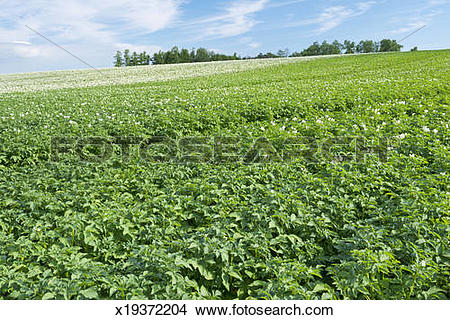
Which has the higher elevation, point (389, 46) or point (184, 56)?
point (389, 46)

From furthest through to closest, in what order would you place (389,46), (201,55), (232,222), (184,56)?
(389,46)
(201,55)
(184,56)
(232,222)

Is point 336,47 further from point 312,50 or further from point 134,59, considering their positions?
point 134,59

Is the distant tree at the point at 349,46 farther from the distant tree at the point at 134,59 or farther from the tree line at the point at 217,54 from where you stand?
the distant tree at the point at 134,59

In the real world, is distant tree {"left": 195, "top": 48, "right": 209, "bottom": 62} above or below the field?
above

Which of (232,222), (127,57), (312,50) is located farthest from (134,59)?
(232,222)

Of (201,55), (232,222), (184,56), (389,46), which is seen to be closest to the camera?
(232,222)

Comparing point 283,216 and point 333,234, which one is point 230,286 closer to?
point 283,216

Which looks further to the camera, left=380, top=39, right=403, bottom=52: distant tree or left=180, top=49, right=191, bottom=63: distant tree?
left=380, top=39, right=403, bottom=52: distant tree

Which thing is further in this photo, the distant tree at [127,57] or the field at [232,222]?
the distant tree at [127,57]

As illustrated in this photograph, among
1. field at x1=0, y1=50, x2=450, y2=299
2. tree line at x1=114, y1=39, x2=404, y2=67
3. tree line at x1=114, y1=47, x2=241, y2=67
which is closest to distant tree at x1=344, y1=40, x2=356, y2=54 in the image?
tree line at x1=114, y1=39, x2=404, y2=67

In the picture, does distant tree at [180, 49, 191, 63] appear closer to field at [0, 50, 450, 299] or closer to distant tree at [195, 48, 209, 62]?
distant tree at [195, 48, 209, 62]

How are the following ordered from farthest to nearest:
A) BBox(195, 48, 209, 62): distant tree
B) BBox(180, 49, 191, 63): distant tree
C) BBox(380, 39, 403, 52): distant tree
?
BBox(380, 39, 403, 52): distant tree
BBox(195, 48, 209, 62): distant tree
BBox(180, 49, 191, 63): distant tree

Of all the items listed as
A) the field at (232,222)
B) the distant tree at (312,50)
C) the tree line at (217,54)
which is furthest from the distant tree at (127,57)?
the field at (232,222)

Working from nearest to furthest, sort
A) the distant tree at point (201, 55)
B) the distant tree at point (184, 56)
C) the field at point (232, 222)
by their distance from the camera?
the field at point (232, 222) → the distant tree at point (184, 56) → the distant tree at point (201, 55)
